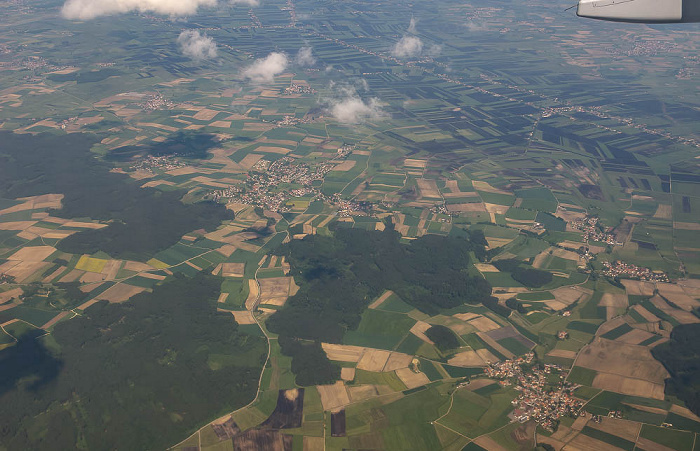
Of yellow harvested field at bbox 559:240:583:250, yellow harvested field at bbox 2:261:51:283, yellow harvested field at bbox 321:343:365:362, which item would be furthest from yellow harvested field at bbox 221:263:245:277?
yellow harvested field at bbox 559:240:583:250

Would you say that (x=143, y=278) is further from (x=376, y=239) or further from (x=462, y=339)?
(x=462, y=339)

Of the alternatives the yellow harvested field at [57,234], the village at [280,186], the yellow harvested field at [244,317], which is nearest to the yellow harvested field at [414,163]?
the village at [280,186]

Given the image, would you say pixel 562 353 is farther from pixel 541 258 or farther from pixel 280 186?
pixel 280 186

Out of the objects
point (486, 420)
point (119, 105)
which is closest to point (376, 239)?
point (486, 420)

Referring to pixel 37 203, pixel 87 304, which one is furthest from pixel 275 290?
pixel 37 203

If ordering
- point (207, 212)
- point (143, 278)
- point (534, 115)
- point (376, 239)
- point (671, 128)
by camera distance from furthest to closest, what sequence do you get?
point (534, 115)
point (671, 128)
point (207, 212)
point (376, 239)
point (143, 278)

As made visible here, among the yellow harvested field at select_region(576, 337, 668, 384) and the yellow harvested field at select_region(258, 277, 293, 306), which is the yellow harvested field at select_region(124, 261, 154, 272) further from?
the yellow harvested field at select_region(576, 337, 668, 384)
